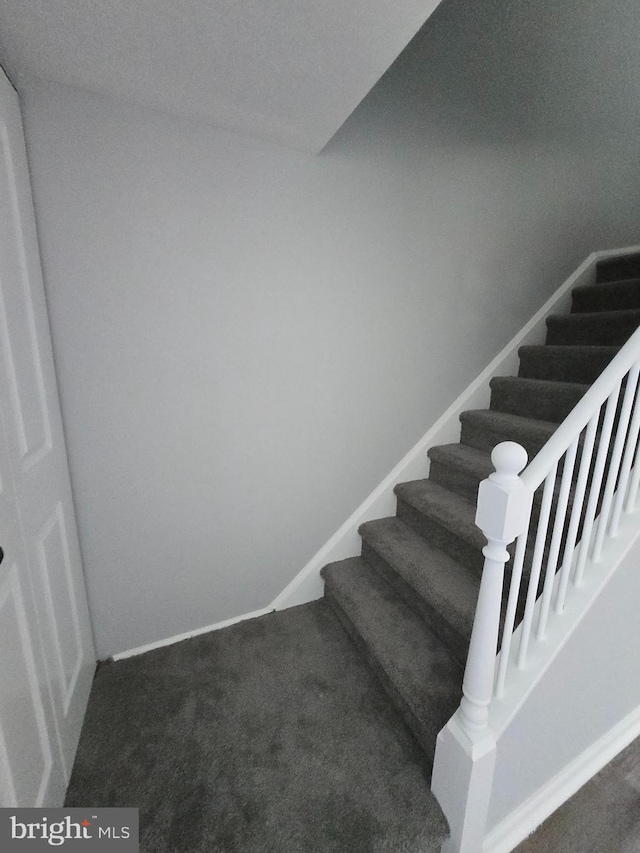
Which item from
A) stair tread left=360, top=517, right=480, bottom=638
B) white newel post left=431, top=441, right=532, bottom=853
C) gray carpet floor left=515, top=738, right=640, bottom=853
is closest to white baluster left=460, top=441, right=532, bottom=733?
white newel post left=431, top=441, right=532, bottom=853

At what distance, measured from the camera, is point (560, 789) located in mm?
1271

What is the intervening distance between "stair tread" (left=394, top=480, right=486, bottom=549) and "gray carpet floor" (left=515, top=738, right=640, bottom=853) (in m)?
0.87

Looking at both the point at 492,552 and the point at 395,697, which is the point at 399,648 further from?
the point at 492,552

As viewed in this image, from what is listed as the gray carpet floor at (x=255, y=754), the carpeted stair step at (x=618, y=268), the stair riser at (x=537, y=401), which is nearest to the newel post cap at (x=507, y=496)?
the gray carpet floor at (x=255, y=754)

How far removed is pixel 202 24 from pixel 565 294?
242cm

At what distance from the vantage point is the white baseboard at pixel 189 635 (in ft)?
5.27

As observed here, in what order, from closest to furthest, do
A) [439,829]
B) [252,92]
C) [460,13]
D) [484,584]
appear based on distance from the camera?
[484,584] < [439,829] < [252,92] < [460,13]

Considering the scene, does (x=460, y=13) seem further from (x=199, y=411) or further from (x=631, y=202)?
(x=631, y=202)

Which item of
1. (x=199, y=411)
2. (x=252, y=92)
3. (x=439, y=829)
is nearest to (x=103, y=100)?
(x=252, y=92)

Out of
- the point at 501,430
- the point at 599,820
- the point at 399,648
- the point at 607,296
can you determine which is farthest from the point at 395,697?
the point at 607,296

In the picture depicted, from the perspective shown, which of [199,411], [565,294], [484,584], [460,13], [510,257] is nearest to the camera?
[484,584]

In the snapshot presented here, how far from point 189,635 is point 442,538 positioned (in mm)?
1244

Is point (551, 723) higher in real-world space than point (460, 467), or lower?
lower

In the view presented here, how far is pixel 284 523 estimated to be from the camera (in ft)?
5.95
